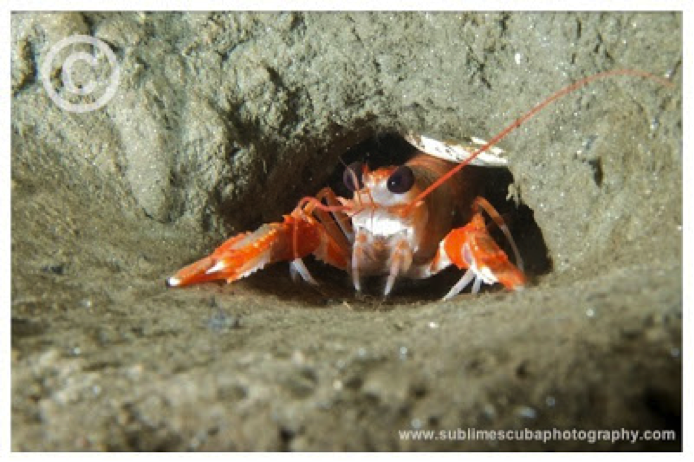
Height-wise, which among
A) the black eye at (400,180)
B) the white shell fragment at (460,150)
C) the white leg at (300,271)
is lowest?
the white leg at (300,271)

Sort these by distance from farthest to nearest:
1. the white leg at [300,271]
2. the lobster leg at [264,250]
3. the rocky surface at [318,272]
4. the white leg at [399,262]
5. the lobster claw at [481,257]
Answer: the white leg at [399,262] → the white leg at [300,271] → the lobster leg at [264,250] → the lobster claw at [481,257] → the rocky surface at [318,272]

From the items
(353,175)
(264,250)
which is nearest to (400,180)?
(353,175)

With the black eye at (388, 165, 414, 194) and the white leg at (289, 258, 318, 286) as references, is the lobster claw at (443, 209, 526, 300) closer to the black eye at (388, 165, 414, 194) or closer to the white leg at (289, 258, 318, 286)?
the black eye at (388, 165, 414, 194)

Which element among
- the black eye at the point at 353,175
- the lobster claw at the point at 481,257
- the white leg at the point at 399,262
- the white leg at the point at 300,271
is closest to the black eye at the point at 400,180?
the black eye at the point at 353,175

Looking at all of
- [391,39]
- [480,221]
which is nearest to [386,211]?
[480,221]

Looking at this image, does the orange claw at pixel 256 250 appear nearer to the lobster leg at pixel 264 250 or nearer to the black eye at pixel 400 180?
the lobster leg at pixel 264 250

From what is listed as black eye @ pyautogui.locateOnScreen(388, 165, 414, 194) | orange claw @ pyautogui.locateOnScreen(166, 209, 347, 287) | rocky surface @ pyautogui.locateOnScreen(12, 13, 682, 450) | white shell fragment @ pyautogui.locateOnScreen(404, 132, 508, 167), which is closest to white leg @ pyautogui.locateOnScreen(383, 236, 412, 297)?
rocky surface @ pyautogui.locateOnScreen(12, 13, 682, 450)
